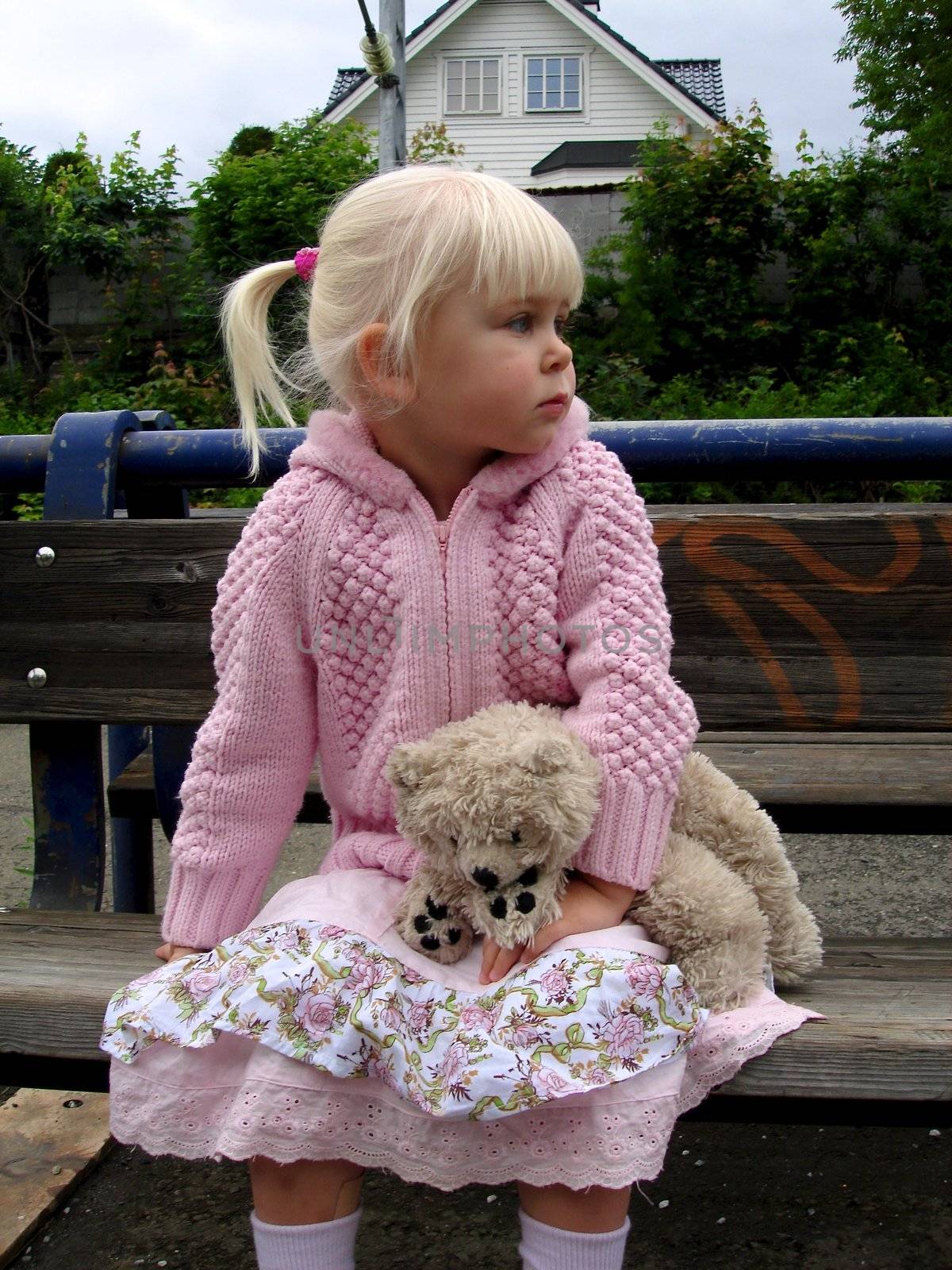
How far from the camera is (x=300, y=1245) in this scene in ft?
4.43

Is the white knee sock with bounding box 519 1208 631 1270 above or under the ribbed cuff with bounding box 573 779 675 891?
under

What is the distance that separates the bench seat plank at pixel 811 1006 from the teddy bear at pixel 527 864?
0.09m

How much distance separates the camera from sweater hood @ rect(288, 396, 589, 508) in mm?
1635

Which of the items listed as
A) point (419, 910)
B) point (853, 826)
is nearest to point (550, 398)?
point (419, 910)

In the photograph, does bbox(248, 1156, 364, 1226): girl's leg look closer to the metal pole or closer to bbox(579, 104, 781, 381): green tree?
the metal pole

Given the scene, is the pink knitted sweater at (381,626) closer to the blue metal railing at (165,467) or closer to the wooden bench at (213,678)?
the wooden bench at (213,678)

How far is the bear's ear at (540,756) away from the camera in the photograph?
4.44 ft

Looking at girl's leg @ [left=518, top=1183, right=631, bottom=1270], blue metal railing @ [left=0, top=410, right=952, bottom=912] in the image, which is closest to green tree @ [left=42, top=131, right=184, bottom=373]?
blue metal railing @ [left=0, top=410, right=952, bottom=912]

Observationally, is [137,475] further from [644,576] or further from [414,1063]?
[414,1063]

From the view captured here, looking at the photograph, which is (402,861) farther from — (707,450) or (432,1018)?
(707,450)

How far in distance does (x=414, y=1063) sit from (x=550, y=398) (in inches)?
31.9

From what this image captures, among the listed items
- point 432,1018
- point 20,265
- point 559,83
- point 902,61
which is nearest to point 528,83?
point 559,83

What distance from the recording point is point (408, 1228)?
1959 mm

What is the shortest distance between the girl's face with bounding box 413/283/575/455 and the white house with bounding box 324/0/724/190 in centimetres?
2254
